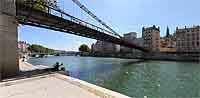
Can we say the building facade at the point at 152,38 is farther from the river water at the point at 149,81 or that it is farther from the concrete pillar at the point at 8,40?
the concrete pillar at the point at 8,40

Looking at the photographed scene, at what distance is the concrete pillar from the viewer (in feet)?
31.6

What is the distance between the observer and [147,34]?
9169 centimetres

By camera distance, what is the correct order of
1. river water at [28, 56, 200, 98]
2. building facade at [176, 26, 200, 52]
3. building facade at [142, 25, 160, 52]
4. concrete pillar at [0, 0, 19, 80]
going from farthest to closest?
building facade at [142, 25, 160, 52], building facade at [176, 26, 200, 52], river water at [28, 56, 200, 98], concrete pillar at [0, 0, 19, 80]

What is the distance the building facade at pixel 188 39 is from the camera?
74.8 m

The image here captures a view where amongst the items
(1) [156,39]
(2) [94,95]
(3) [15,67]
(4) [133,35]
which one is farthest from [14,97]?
(4) [133,35]

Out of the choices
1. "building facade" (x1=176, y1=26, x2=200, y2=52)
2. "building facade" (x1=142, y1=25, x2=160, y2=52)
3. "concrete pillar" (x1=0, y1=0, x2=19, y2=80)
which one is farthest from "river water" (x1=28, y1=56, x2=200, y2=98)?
"building facade" (x1=142, y1=25, x2=160, y2=52)

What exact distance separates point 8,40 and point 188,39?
81444mm

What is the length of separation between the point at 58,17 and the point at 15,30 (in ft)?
22.7

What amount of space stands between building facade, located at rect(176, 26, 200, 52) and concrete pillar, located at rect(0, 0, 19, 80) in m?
74.1

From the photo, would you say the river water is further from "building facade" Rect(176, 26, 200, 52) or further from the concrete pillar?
"building facade" Rect(176, 26, 200, 52)

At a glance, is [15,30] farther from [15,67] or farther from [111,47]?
[111,47]

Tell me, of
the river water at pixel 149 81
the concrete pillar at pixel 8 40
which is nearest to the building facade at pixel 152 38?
the river water at pixel 149 81

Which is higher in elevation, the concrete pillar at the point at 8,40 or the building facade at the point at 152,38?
the building facade at the point at 152,38

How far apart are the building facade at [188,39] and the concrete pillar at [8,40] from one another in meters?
74.1
